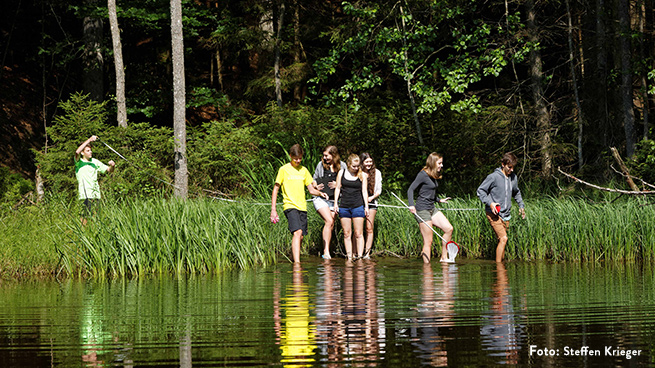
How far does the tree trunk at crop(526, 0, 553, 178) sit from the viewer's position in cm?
1781

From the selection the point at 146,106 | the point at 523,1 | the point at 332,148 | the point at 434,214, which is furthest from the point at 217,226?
the point at 146,106

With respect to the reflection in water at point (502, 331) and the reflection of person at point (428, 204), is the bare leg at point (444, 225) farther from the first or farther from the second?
the reflection in water at point (502, 331)

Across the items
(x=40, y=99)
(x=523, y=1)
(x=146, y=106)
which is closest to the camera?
(x=523, y=1)

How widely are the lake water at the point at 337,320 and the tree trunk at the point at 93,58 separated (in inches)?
523

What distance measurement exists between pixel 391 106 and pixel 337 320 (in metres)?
13.9

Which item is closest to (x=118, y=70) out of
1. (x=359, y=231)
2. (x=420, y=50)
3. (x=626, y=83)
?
(x=420, y=50)

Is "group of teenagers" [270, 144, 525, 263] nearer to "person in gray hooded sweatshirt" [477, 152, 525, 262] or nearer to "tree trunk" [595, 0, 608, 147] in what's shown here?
"person in gray hooded sweatshirt" [477, 152, 525, 262]

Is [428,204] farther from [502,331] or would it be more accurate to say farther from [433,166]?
[502,331]

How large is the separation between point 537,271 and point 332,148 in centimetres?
370

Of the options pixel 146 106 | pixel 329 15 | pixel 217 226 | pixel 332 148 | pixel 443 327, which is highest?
pixel 329 15

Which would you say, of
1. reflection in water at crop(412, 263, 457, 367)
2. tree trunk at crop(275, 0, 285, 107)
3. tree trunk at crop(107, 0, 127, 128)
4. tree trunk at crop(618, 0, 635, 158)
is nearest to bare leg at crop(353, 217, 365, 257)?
reflection in water at crop(412, 263, 457, 367)

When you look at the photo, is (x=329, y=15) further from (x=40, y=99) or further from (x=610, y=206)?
(x=610, y=206)

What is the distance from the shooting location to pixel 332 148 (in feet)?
41.8

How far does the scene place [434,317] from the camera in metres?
6.65
